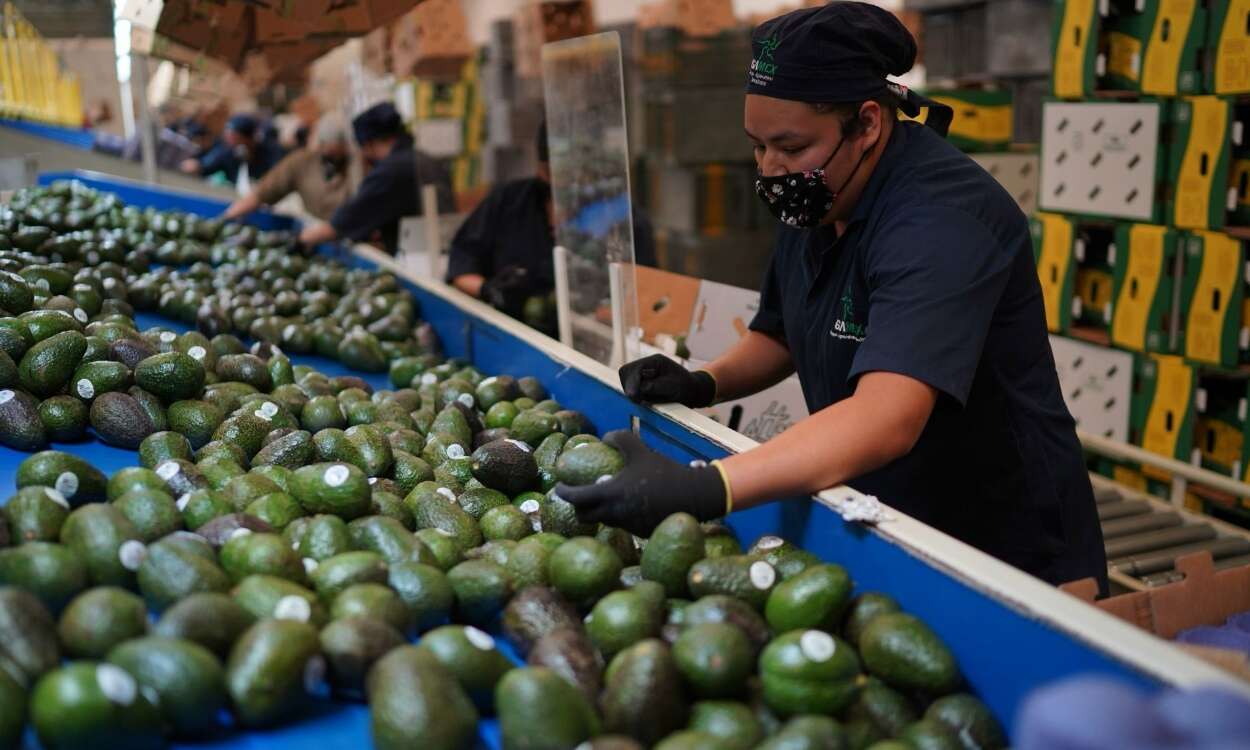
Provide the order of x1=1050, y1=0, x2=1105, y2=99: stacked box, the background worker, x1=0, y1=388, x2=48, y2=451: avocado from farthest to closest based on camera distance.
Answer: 1. the background worker
2. x1=1050, y1=0, x2=1105, y2=99: stacked box
3. x1=0, y1=388, x2=48, y2=451: avocado

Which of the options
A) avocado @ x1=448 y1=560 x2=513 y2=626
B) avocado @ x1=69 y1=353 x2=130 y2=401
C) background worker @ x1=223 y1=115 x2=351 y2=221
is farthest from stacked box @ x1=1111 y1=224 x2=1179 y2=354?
background worker @ x1=223 y1=115 x2=351 y2=221

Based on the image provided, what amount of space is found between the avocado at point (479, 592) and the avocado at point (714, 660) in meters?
0.39

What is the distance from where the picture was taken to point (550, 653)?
1.66 metres

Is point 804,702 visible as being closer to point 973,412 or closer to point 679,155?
point 973,412

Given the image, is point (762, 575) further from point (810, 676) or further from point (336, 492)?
point (336, 492)

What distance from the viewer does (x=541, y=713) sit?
1.43 m

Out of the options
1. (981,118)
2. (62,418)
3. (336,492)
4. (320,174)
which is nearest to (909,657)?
(336,492)

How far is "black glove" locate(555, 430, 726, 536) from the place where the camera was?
196cm

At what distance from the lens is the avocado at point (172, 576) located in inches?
67.6

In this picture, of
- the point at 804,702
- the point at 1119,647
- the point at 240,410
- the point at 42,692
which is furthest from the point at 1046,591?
the point at 240,410

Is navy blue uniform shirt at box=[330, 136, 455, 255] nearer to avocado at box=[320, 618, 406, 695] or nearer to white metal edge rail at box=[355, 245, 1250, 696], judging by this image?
white metal edge rail at box=[355, 245, 1250, 696]

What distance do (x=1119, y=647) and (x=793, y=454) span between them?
0.71 m

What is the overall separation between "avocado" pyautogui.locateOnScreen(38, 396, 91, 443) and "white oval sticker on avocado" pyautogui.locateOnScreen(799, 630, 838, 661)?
6.26 feet

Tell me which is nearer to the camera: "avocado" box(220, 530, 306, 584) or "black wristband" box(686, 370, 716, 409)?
"avocado" box(220, 530, 306, 584)
